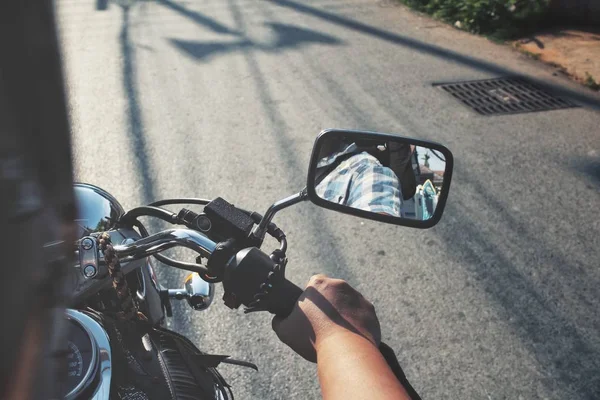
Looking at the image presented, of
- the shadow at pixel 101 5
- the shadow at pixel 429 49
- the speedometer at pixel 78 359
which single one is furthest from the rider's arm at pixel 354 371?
the shadow at pixel 101 5

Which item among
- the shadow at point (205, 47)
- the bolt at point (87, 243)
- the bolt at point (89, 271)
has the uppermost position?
the bolt at point (87, 243)

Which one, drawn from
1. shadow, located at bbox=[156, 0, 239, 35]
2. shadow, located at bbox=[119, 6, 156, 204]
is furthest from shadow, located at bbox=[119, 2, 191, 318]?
shadow, located at bbox=[156, 0, 239, 35]

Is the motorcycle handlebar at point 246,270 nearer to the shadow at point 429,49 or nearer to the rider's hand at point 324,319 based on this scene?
the rider's hand at point 324,319

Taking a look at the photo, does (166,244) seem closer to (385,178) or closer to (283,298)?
(283,298)

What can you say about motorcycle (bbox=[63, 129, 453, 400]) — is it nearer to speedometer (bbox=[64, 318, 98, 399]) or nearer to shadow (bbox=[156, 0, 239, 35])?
speedometer (bbox=[64, 318, 98, 399])

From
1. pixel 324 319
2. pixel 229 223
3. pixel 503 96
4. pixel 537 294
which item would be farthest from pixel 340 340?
pixel 503 96

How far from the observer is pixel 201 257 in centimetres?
136

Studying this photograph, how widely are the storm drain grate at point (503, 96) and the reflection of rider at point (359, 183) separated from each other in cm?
404

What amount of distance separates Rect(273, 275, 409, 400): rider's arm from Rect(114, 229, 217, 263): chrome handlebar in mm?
228

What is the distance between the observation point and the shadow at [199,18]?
7355mm

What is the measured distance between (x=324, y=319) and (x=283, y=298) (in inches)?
4.0

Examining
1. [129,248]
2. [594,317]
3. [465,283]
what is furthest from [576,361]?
[129,248]

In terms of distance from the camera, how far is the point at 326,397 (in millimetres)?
1135

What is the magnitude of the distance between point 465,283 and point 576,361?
0.68 meters
